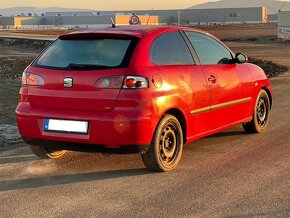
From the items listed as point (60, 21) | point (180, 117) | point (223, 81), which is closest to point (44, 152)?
point (180, 117)

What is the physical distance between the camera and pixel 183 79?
5625mm

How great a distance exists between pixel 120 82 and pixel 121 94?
5.2 inches

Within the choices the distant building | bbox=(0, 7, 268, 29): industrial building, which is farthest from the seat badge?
bbox=(0, 7, 268, 29): industrial building

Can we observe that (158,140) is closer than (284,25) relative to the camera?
Yes

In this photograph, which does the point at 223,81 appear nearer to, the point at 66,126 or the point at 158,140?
the point at 158,140

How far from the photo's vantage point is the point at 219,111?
632 cm

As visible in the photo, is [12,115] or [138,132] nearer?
[138,132]

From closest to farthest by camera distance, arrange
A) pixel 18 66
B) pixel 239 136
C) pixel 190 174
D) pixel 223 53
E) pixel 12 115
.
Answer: pixel 190 174 → pixel 223 53 → pixel 239 136 → pixel 12 115 → pixel 18 66

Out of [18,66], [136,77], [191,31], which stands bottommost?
[18,66]

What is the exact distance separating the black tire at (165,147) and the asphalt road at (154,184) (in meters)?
0.12

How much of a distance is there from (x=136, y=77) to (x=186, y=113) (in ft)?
3.12

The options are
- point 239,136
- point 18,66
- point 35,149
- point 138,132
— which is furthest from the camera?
point 18,66

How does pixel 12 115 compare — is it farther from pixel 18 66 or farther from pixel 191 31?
pixel 18 66

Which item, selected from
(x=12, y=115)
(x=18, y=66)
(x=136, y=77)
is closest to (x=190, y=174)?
(x=136, y=77)
